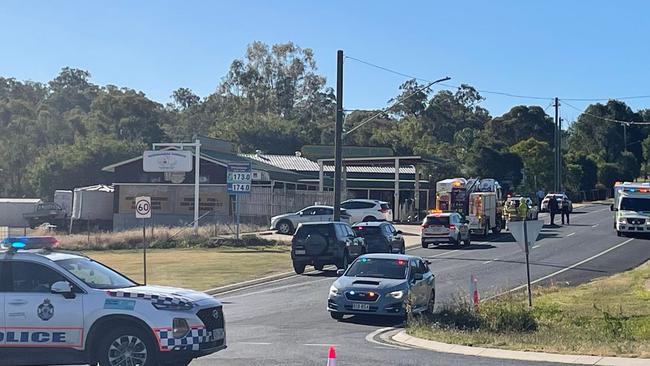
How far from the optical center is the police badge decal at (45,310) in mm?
11914

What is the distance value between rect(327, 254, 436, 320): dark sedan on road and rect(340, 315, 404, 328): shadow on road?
0.24m

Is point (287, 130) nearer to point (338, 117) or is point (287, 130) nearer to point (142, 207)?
point (338, 117)

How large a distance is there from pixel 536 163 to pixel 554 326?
8285 cm

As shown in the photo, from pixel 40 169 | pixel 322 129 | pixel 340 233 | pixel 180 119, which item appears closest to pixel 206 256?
pixel 340 233

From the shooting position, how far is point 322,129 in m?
115

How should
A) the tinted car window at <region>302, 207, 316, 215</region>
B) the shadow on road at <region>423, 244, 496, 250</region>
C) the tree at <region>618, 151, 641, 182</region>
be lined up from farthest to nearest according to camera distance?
the tree at <region>618, 151, 641, 182</region>, the tinted car window at <region>302, 207, 316, 215</region>, the shadow on road at <region>423, 244, 496, 250</region>

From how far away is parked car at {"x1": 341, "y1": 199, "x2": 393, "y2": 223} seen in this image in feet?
180

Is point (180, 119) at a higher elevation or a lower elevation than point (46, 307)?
higher

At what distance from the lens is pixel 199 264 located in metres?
35.2

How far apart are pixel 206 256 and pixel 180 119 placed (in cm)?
10412

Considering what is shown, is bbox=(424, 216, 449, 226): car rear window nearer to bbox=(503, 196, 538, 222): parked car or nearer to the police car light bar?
bbox=(503, 196, 538, 222): parked car

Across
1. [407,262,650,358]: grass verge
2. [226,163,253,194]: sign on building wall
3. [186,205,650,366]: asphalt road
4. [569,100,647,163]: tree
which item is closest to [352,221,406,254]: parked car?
[186,205,650,366]: asphalt road

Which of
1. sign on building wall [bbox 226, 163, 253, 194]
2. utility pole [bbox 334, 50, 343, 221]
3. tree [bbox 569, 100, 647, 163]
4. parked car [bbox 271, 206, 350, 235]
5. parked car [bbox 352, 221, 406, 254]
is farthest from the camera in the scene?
tree [bbox 569, 100, 647, 163]

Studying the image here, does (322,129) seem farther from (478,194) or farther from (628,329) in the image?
(628,329)
